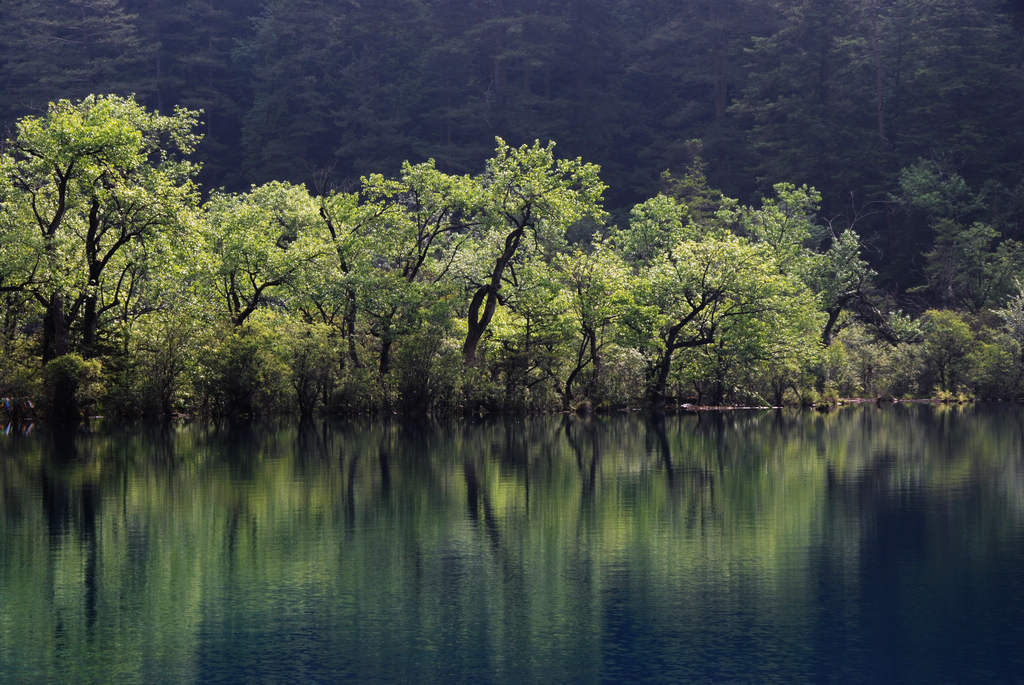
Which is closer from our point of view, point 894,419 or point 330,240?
point 894,419

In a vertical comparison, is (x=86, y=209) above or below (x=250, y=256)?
above

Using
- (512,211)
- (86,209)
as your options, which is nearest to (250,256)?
(86,209)

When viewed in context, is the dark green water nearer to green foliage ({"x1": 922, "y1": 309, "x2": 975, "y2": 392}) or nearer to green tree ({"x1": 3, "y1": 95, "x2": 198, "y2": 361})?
green tree ({"x1": 3, "y1": 95, "x2": 198, "y2": 361})

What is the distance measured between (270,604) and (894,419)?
43.4 m

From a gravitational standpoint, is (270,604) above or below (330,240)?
below

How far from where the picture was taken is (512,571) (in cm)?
1530

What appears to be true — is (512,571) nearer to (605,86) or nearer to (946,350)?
Result: (946,350)

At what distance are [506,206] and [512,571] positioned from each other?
3890 cm

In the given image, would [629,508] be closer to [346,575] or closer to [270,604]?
[346,575]

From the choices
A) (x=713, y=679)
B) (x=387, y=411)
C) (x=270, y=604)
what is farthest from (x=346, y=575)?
(x=387, y=411)

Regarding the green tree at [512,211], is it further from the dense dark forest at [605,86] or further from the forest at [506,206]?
the dense dark forest at [605,86]

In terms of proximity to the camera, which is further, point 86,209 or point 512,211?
point 512,211

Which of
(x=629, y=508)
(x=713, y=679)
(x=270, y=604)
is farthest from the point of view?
(x=629, y=508)

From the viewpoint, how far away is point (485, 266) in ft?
182
